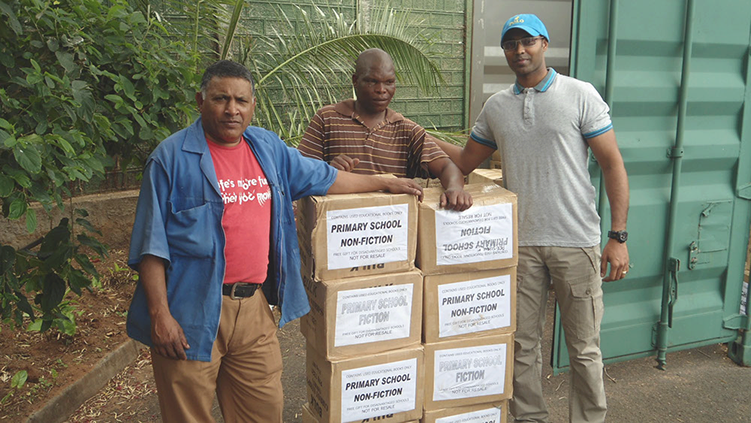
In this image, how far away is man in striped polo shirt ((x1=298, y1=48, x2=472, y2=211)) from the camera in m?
2.75

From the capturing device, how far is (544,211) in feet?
9.31

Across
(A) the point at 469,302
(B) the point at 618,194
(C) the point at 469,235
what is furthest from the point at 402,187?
(B) the point at 618,194

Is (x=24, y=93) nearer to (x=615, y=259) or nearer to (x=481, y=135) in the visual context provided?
(x=481, y=135)

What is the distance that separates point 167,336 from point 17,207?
72cm

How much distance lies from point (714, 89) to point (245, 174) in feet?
9.55

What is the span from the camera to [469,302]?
262cm

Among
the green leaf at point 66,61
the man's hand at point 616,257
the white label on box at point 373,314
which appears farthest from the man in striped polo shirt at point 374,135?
the green leaf at point 66,61

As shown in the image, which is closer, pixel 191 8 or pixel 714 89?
pixel 714 89

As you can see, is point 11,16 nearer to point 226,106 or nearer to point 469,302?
point 226,106

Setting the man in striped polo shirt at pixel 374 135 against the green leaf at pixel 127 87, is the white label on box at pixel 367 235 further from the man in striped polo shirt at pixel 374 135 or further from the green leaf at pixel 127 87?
the green leaf at pixel 127 87

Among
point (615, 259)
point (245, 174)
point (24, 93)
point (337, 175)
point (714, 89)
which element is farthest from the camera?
point (714, 89)

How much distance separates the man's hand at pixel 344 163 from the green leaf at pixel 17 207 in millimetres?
1220

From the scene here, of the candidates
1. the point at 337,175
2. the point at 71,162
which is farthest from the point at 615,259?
the point at 71,162

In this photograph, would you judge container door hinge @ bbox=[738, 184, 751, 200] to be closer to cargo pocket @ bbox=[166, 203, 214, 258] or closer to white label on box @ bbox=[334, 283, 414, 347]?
white label on box @ bbox=[334, 283, 414, 347]
